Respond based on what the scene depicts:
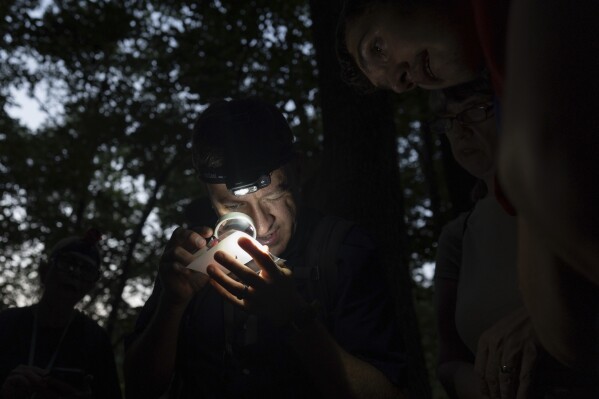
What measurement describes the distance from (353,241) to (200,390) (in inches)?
39.5

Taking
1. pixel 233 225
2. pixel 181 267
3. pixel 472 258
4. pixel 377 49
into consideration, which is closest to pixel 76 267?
pixel 181 267

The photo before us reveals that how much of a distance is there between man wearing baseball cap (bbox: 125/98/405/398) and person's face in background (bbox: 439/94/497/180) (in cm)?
70

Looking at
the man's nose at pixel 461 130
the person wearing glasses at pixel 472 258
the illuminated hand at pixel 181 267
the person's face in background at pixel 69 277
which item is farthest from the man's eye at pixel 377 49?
the person's face in background at pixel 69 277

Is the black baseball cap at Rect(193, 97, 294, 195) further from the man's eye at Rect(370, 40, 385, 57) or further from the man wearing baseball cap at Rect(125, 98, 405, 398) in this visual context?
the man's eye at Rect(370, 40, 385, 57)

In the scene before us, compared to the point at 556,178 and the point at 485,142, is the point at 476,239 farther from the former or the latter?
the point at 556,178

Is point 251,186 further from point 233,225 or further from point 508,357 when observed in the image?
point 508,357

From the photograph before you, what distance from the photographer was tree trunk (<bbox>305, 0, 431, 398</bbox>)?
5.66 metres

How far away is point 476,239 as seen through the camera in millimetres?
2383

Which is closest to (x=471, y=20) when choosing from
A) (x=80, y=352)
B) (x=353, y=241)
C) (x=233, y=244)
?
(x=233, y=244)

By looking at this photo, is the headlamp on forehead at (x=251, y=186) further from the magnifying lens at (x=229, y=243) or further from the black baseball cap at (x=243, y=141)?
the magnifying lens at (x=229, y=243)

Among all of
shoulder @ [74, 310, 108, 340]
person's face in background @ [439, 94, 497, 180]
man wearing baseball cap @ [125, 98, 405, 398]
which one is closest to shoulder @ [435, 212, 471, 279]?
person's face in background @ [439, 94, 497, 180]

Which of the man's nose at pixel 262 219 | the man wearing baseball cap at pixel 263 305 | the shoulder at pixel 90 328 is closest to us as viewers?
the man wearing baseball cap at pixel 263 305

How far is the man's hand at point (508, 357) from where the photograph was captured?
158cm

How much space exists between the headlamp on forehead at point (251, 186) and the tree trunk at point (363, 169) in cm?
275
